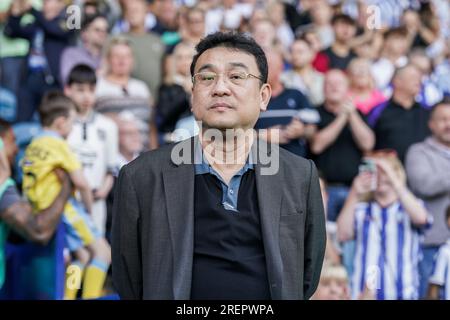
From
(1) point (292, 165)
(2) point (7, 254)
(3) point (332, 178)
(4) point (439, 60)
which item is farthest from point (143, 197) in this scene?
(4) point (439, 60)

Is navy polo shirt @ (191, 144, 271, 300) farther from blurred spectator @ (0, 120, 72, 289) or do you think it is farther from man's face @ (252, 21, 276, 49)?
man's face @ (252, 21, 276, 49)

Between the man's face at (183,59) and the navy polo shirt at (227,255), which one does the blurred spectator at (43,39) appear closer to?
the man's face at (183,59)

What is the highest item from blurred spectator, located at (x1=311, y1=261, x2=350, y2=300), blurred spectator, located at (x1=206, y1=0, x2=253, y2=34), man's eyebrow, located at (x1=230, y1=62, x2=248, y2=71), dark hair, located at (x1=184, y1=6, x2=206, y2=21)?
blurred spectator, located at (x1=206, y1=0, x2=253, y2=34)

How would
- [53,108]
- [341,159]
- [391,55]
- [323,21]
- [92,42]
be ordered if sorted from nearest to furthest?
[53,108], [341,159], [92,42], [391,55], [323,21]

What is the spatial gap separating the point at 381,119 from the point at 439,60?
7.12 feet

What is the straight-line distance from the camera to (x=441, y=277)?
675cm

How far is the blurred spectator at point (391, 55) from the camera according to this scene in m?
8.82

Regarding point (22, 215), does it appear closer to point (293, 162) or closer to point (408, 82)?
point (293, 162)

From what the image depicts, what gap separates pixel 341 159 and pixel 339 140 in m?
0.17

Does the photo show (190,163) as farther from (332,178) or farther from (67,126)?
(332,178)

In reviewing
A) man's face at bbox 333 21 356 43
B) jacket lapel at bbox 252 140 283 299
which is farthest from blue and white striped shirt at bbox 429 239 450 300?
jacket lapel at bbox 252 140 283 299

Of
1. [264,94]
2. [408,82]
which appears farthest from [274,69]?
[264,94]

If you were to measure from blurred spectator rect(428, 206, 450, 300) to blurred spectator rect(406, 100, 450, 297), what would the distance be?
0.18ft

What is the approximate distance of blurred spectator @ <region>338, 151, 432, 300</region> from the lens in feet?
22.1
